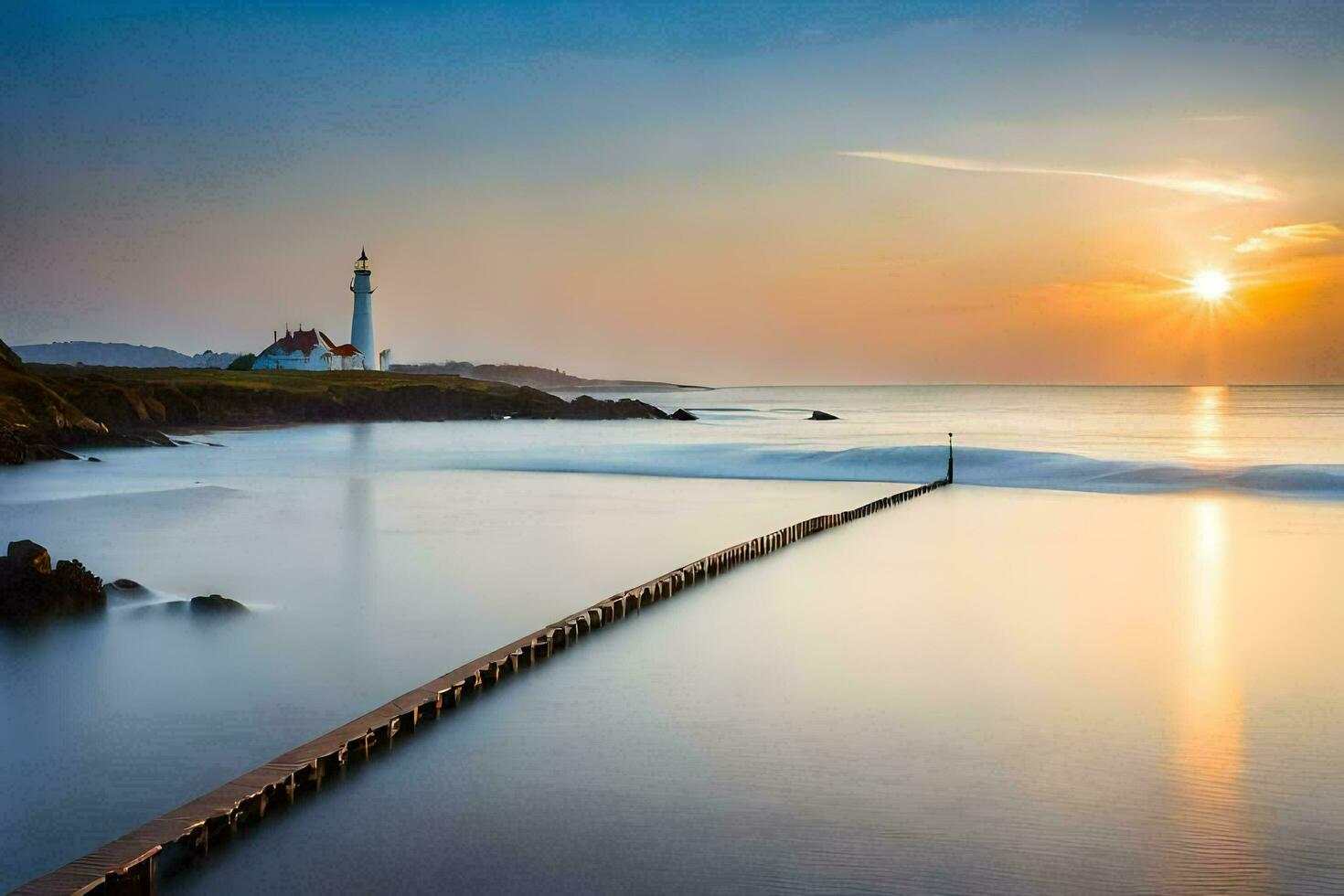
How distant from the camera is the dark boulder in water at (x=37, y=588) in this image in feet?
39.9

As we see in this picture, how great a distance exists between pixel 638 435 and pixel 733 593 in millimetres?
48465

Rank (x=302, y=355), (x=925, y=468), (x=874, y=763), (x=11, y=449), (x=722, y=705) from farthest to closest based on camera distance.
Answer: (x=302, y=355) < (x=925, y=468) < (x=11, y=449) < (x=722, y=705) < (x=874, y=763)

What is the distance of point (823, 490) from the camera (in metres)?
33.0

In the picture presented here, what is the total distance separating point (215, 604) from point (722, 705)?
6762 mm

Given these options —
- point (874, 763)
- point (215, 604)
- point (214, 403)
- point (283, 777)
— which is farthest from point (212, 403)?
point (874, 763)

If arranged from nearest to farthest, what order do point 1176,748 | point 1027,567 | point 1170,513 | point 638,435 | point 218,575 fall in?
point 1176,748 < point 218,575 < point 1027,567 < point 1170,513 < point 638,435

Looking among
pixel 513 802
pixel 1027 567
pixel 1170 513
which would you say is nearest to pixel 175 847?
pixel 513 802

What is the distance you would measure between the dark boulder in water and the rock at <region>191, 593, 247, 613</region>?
99 cm

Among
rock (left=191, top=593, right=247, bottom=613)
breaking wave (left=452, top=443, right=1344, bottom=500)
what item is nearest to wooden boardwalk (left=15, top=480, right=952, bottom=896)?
rock (left=191, top=593, right=247, bottom=613)

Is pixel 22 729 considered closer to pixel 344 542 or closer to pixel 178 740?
pixel 178 740

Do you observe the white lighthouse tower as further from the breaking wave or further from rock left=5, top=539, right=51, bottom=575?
rock left=5, top=539, right=51, bottom=575

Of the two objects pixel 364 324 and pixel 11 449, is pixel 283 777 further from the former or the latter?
pixel 364 324

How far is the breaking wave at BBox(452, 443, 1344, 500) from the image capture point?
3559 centimetres

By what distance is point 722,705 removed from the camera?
9.50m
